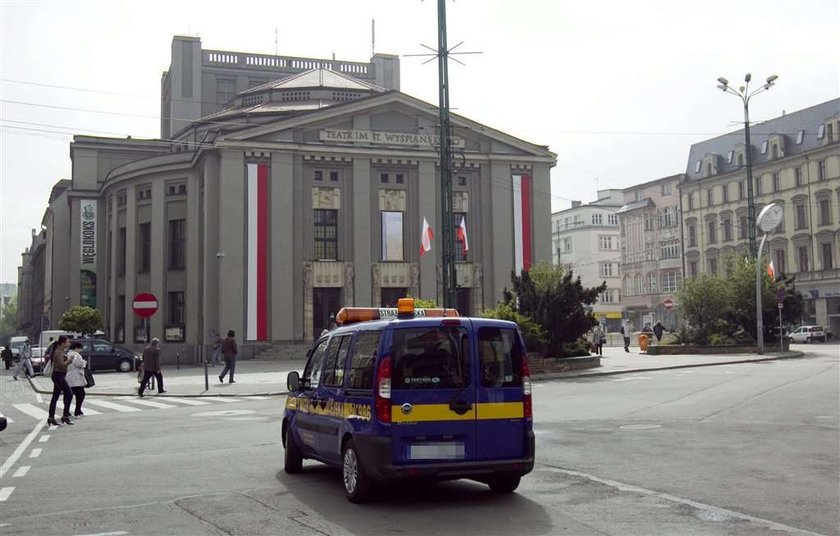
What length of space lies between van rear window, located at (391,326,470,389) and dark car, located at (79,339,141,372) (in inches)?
1343

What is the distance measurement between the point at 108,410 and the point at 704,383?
51.7 ft

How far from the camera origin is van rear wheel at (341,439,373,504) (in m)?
7.97

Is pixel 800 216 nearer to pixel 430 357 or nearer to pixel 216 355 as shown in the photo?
pixel 216 355

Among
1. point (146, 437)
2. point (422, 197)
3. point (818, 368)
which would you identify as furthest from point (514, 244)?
point (146, 437)

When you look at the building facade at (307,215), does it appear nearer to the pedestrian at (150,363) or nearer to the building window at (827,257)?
the pedestrian at (150,363)

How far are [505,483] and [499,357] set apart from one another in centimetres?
133

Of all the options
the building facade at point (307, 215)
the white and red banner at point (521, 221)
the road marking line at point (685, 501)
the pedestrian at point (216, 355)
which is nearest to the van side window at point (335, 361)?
the road marking line at point (685, 501)

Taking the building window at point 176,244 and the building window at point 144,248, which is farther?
the building window at point 144,248

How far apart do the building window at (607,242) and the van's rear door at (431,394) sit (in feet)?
339

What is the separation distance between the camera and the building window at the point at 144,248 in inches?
2108

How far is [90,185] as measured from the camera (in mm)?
63500

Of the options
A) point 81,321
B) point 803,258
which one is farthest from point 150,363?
point 803,258

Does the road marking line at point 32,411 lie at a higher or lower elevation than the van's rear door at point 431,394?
lower

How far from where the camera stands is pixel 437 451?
7.93 meters
